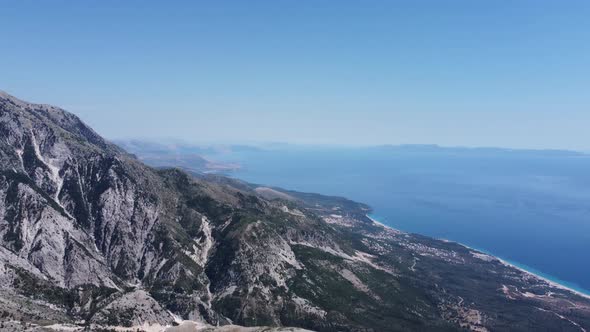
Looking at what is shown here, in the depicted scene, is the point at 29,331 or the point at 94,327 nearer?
the point at 29,331

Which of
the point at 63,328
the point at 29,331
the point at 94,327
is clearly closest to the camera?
the point at 29,331

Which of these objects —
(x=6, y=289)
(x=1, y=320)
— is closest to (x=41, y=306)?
(x=6, y=289)

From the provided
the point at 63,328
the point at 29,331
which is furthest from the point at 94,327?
the point at 29,331

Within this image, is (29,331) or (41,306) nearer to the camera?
(29,331)

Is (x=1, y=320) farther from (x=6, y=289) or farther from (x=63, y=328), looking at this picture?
(x=6, y=289)

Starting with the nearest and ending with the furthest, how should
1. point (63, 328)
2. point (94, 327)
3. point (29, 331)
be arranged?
point (29, 331) < point (63, 328) < point (94, 327)

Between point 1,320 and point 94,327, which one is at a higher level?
point 1,320

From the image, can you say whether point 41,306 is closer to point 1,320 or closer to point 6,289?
point 6,289

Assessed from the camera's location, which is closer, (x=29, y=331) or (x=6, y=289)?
(x=29, y=331)
